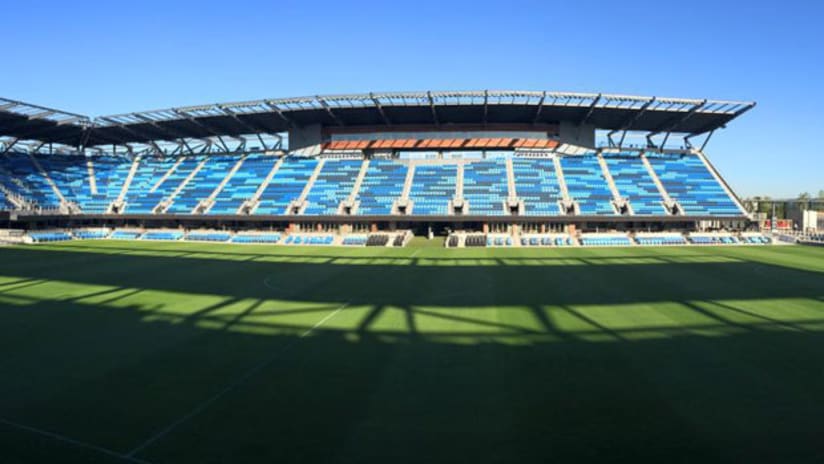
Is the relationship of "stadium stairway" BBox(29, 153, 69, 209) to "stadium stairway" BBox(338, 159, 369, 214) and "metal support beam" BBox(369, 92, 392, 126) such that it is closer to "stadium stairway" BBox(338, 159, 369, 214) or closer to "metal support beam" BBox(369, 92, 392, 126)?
"stadium stairway" BBox(338, 159, 369, 214)

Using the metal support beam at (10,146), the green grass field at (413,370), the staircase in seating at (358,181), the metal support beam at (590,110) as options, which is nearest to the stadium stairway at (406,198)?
the staircase in seating at (358,181)

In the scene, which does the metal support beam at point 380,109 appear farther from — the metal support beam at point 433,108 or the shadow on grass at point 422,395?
the shadow on grass at point 422,395

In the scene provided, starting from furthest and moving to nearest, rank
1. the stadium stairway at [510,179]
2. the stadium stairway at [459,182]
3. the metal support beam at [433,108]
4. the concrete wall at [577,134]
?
1. the concrete wall at [577,134]
2. the stadium stairway at [459,182]
3. the stadium stairway at [510,179]
4. the metal support beam at [433,108]

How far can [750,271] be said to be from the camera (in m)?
25.2

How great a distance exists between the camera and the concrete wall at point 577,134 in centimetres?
5397

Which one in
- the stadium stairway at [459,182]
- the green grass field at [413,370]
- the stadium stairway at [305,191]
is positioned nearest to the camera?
the green grass field at [413,370]

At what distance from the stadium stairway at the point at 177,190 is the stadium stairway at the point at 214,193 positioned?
433 cm

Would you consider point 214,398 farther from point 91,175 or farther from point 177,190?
point 91,175

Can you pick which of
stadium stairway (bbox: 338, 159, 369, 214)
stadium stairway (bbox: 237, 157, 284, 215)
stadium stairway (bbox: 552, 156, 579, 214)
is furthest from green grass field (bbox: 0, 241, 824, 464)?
stadium stairway (bbox: 237, 157, 284, 215)

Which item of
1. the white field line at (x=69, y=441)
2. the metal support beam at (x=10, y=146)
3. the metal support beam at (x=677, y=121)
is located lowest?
the white field line at (x=69, y=441)

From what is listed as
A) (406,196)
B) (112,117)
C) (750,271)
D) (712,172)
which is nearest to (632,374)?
(750,271)

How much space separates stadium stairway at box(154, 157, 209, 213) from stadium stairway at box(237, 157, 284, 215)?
9888 mm

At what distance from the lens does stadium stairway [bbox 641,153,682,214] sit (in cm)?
4547

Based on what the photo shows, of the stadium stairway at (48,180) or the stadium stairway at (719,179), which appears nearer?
the stadium stairway at (719,179)
